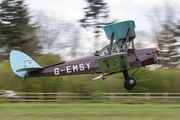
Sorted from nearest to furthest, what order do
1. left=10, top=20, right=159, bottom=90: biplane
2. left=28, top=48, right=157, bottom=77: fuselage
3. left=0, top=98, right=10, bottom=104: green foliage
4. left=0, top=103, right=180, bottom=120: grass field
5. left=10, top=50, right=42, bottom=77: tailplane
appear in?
left=0, top=103, right=180, bottom=120: grass field
left=10, top=20, right=159, bottom=90: biplane
left=28, top=48, right=157, bottom=77: fuselage
left=10, top=50, right=42, bottom=77: tailplane
left=0, top=98, right=10, bottom=104: green foliage

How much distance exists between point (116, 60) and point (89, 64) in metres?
1.75

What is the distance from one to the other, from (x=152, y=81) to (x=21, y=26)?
13623 millimetres

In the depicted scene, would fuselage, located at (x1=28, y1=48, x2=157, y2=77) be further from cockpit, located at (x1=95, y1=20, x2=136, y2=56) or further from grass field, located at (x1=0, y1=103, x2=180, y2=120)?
grass field, located at (x1=0, y1=103, x2=180, y2=120)

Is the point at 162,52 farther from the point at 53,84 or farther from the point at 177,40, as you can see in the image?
the point at 53,84

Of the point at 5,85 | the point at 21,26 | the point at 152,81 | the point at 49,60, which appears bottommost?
the point at 152,81

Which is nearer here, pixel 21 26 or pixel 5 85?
pixel 5 85

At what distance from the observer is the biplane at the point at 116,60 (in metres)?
9.27

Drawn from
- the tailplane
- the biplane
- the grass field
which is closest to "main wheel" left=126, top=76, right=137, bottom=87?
the biplane

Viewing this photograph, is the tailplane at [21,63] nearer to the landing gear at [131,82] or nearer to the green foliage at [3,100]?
the green foliage at [3,100]

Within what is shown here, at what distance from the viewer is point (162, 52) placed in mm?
20156

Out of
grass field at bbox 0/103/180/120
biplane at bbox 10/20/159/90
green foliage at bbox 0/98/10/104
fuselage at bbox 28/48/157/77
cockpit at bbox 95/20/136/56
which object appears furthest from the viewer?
green foliage at bbox 0/98/10/104

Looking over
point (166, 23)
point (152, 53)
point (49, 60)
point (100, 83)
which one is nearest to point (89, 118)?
point (152, 53)

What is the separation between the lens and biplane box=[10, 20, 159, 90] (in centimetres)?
927

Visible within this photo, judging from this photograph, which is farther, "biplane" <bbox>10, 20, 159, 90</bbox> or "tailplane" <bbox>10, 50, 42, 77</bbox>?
"tailplane" <bbox>10, 50, 42, 77</bbox>
